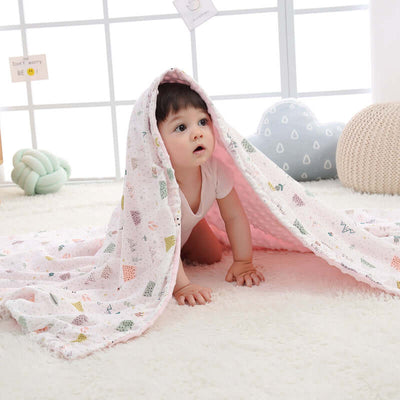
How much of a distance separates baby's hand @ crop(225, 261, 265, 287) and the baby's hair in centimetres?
35

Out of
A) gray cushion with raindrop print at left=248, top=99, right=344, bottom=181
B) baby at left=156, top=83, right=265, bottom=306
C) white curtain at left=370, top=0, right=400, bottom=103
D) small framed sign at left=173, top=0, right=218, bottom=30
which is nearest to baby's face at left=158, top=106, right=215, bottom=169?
baby at left=156, top=83, right=265, bottom=306

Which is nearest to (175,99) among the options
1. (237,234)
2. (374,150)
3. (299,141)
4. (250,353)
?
(237,234)

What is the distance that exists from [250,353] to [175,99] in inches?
21.1

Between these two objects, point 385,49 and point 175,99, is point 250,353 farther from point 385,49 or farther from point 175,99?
point 385,49

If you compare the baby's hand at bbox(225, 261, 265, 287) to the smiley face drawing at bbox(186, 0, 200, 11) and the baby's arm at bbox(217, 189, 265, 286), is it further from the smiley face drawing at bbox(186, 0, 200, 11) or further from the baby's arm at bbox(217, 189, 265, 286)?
the smiley face drawing at bbox(186, 0, 200, 11)

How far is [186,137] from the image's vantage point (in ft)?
3.70

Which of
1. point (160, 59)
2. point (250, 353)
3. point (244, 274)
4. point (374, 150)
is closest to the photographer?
point (250, 353)

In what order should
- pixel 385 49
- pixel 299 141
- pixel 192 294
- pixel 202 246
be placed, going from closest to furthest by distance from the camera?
pixel 192 294 < pixel 202 246 < pixel 299 141 < pixel 385 49

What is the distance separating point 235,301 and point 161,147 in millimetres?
331

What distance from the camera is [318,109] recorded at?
3127mm

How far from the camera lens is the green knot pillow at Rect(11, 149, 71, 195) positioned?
2631 millimetres

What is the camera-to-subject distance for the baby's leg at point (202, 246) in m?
1.36

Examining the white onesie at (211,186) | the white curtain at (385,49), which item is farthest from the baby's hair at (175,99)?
the white curtain at (385,49)

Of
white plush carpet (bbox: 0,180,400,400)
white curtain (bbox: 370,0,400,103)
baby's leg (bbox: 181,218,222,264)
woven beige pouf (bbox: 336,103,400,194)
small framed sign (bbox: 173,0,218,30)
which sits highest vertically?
small framed sign (bbox: 173,0,218,30)
